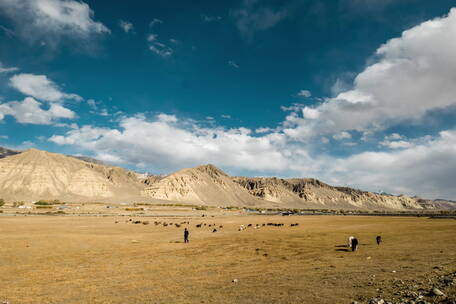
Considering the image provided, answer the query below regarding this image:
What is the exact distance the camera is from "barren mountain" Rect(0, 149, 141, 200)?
16025 cm

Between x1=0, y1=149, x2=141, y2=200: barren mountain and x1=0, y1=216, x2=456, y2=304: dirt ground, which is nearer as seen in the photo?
x1=0, y1=216, x2=456, y2=304: dirt ground

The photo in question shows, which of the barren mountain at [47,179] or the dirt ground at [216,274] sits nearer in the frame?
the dirt ground at [216,274]

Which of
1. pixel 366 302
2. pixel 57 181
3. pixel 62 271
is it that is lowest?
pixel 62 271

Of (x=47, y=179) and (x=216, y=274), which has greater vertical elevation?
(x=47, y=179)

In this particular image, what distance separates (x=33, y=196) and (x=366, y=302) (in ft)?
600

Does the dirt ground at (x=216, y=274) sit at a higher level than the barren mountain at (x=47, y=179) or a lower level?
lower

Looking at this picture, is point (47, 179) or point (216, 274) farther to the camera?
point (47, 179)

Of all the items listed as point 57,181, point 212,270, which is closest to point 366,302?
point 212,270

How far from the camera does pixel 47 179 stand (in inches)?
6727

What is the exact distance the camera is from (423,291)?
35.4 feet

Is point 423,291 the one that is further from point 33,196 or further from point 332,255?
point 33,196

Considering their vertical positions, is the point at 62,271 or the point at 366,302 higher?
the point at 366,302

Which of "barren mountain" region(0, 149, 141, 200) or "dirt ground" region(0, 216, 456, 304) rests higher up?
"barren mountain" region(0, 149, 141, 200)

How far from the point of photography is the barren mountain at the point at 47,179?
160 m
